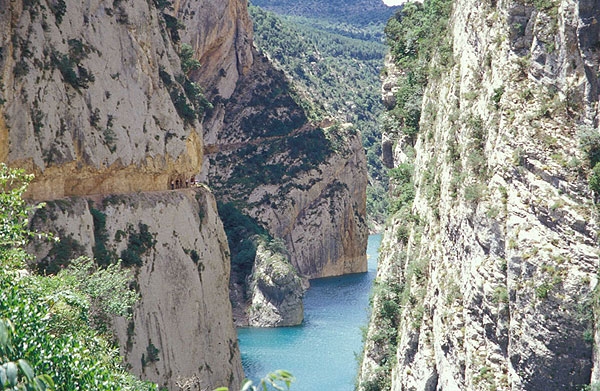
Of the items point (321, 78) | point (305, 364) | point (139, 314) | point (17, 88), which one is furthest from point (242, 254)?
point (321, 78)

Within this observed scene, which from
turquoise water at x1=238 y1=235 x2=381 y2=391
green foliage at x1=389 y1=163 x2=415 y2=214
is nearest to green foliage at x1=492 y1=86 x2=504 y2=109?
green foliage at x1=389 y1=163 x2=415 y2=214

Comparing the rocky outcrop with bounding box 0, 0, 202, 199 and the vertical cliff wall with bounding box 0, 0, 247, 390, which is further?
the vertical cliff wall with bounding box 0, 0, 247, 390

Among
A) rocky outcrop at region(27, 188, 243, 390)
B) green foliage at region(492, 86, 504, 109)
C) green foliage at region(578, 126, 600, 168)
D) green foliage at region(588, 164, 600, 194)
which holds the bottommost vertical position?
rocky outcrop at region(27, 188, 243, 390)

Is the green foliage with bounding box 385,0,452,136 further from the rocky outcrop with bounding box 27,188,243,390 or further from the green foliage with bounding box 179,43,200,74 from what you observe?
the green foliage with bounding box 179,43,200,74

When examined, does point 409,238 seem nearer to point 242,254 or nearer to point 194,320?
point 194,320

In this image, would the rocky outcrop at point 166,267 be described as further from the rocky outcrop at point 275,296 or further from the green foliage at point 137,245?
the rocky outcrop at point 275,296

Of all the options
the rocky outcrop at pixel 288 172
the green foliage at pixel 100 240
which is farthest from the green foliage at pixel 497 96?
the rocky outcrop at pixel 288 172

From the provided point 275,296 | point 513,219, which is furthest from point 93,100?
point 275,296
